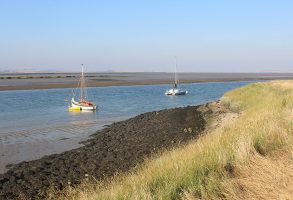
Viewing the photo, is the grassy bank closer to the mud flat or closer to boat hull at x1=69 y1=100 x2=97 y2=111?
the mud flat

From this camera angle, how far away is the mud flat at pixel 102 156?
44.5 ft

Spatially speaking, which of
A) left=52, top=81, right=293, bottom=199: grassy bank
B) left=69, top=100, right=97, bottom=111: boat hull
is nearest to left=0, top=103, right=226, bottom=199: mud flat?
left=52, top=81, right=293, bottom=199: grassy bank

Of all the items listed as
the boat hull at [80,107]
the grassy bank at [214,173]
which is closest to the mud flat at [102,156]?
the grassy bank at [214,173]

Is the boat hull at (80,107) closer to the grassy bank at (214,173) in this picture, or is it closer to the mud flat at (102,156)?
the mud flat at (102,156)

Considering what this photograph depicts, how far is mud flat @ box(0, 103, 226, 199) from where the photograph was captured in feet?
44.5

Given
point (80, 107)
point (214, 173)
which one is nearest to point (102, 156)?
point (214, 173)

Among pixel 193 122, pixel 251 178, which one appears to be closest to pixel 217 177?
pixel 251 178

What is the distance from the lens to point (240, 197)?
6.13 m

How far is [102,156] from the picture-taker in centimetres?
1764

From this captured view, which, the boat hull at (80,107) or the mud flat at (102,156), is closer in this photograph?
the mud flat at (102,156)

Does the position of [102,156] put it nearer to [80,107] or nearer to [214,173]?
[214,173]

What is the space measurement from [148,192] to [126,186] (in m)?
0.90

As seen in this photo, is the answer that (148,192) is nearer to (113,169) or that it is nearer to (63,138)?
(113,169)

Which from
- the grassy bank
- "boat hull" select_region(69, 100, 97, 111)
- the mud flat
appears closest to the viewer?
the grassy bank
